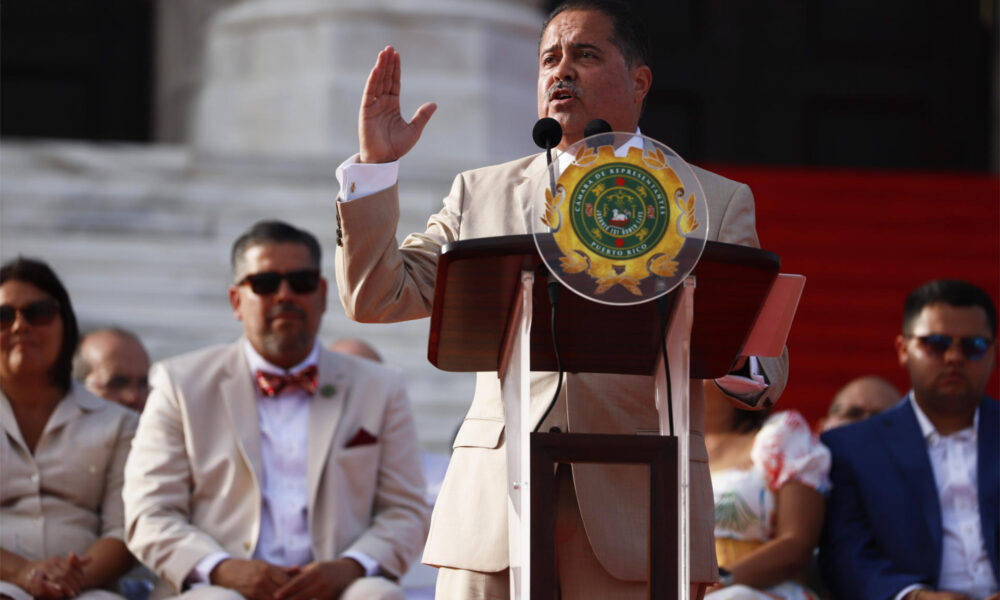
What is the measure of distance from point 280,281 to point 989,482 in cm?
217

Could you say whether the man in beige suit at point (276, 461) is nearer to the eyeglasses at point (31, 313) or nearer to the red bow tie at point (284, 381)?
the red bow tie at point (284, 381)

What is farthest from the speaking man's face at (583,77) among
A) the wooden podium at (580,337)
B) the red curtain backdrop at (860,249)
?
the red curtain backdrop at (860,249)

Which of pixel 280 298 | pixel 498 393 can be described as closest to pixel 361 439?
pixel 280 298

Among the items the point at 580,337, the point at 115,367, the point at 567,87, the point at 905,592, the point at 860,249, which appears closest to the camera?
the point at 580,337

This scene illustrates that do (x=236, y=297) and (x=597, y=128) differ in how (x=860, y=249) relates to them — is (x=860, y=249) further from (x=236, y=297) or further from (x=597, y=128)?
(x=597, y=128)

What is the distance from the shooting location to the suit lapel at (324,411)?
175 inches

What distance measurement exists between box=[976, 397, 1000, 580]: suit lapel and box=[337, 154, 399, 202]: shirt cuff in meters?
2.63

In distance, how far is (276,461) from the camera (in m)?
4.53

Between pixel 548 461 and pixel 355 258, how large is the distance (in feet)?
1.57

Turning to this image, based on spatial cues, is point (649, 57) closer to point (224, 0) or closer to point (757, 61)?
point (224, 0)

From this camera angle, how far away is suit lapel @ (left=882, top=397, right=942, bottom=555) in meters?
4.51

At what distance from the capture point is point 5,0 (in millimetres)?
11039

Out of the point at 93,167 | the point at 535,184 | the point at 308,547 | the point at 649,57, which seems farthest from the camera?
the point at 93,167

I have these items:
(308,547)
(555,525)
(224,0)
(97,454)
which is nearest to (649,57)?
(555,525)
